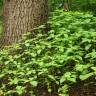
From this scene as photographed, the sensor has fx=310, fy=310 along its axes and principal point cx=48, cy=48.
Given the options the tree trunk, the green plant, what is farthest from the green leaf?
the tree trunk

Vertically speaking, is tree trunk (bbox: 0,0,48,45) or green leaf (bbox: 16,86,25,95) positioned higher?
tree trunk (bbox: 0,0,48,45)

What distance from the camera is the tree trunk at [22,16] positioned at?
628cm

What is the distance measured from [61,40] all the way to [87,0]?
325 cm

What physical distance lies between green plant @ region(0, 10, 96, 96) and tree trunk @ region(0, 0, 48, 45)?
302 mm

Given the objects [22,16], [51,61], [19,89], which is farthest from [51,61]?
[22,16]

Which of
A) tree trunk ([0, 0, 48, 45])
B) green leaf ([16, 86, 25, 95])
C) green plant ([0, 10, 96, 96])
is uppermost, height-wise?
tree trunk ([0, 0, 48, 45])

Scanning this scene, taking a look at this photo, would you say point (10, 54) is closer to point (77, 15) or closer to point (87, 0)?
point (77, 15)

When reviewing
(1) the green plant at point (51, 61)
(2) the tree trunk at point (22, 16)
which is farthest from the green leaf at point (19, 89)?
(2) the tree trunk at point (22, 16)

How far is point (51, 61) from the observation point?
532 centimetres

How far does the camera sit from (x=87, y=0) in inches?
336

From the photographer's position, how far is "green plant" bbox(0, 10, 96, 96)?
5.05m

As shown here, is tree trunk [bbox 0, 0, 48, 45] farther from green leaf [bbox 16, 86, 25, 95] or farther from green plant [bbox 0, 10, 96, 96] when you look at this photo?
green leaf [bbox 16, 86, 25, 95]

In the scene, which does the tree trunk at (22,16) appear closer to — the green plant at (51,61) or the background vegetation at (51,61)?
the background vegetation at (51,61)

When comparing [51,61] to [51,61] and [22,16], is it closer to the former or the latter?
[51,61]
